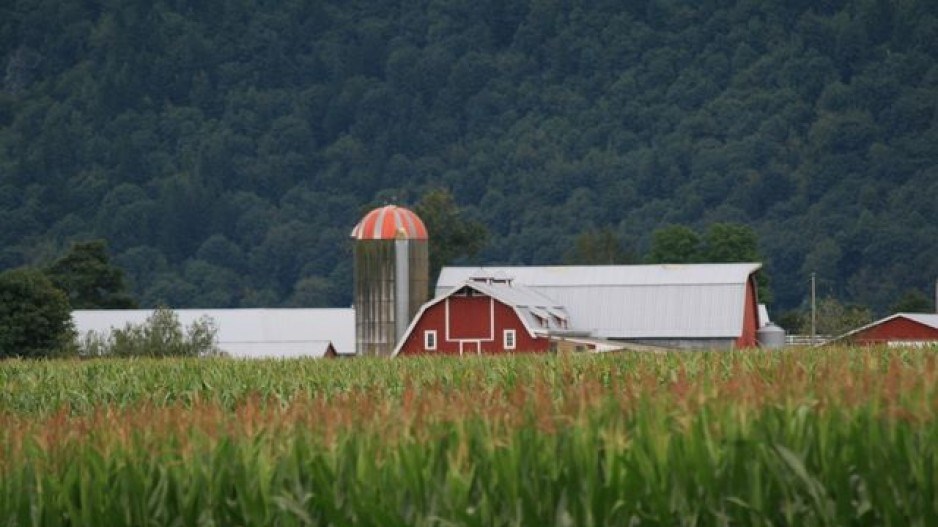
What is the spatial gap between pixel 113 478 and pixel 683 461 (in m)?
3.39

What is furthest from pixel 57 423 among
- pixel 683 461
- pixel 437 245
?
pixel 437 245

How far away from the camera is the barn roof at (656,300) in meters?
80.7

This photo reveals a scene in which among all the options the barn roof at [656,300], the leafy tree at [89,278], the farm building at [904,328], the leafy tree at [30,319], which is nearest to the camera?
the farm building at [904,328]

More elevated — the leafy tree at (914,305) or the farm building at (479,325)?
the leafy tree at (914,305)

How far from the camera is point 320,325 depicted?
3765 inches

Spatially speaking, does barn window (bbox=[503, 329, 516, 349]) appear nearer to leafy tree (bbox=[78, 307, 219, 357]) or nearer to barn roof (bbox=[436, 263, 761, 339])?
barn roof (bbox=[436, 263, 761, 339])

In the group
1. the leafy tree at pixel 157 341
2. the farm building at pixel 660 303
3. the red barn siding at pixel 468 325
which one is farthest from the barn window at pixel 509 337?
the leafy tree at pixel 157 341

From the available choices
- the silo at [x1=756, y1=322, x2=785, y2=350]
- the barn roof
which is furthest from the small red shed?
the silo at [x1=756, y1=322, x2=785, y2=350]

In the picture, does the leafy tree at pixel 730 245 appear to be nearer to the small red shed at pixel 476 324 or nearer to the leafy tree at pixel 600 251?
the leafy tree at pixel 600 251

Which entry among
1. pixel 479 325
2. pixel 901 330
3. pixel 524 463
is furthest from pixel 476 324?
pixel 524 463

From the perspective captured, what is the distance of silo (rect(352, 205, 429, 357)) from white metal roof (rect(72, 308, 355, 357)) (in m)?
11.8

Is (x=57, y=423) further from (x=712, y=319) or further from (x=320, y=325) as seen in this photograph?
(x=320, y=325)

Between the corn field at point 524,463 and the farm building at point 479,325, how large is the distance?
199 ft

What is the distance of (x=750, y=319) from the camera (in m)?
83.6
